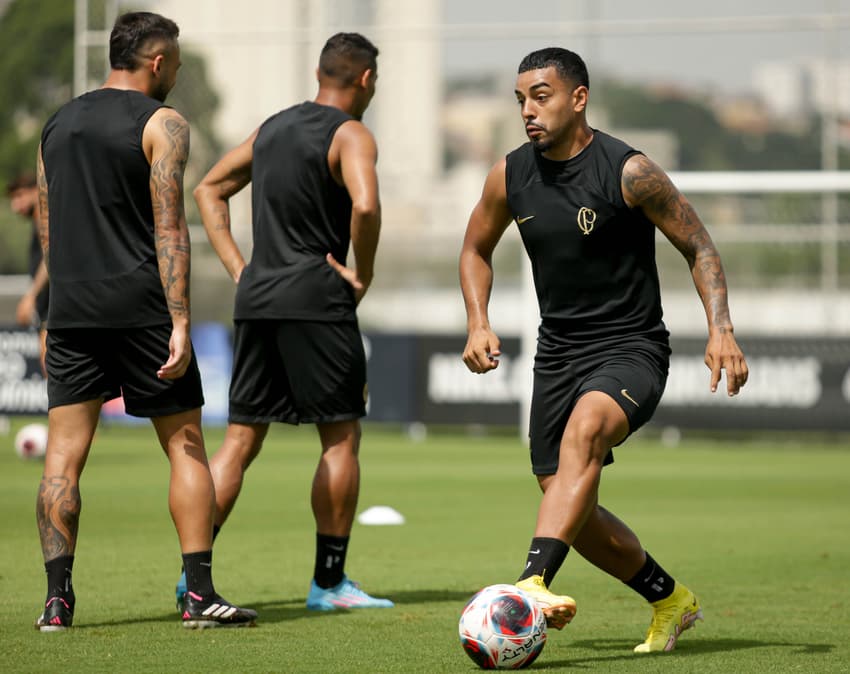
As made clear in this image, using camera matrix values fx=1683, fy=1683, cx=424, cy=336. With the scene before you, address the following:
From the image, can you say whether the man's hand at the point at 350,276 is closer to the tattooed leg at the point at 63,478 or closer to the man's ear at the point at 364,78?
the man's ear at the point at 364,78

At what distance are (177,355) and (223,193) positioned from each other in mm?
1483

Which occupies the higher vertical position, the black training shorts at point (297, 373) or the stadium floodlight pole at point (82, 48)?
the stadium floodlight pole at point (82, 48)

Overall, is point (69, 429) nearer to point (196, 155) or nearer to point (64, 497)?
point (64, 497)

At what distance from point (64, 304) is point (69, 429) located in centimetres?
50

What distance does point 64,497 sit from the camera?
668 centimetres

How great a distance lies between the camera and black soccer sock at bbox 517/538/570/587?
583cm

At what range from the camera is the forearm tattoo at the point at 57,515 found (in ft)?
21.8

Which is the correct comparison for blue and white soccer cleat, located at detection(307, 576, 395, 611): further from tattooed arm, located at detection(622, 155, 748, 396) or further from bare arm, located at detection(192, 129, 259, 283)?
tattooed arm, located at detection(622, 155, 748, 396)

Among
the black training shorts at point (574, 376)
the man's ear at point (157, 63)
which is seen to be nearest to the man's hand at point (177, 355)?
the man's ear at point (157, 63)

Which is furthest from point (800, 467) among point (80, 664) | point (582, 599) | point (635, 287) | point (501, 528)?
point (80, 664)

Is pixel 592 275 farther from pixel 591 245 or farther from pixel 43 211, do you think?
pixel 43 211

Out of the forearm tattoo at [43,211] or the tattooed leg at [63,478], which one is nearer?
the tattooed leg at [63,478]

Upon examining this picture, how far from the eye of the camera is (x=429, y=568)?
8.95 metres

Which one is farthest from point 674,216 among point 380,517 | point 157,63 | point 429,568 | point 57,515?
point 380,517
